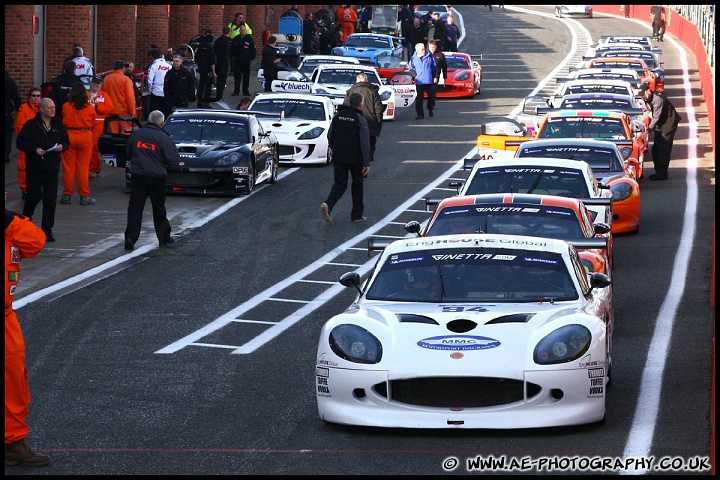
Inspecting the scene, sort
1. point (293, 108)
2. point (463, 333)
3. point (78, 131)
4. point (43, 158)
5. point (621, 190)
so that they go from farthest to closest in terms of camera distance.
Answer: point (293, 108) < point (78, 131) < point (621, 190) < point (43, 158) < point (463, 333)

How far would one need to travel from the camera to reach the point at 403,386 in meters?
8.52

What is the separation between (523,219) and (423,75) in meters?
20.0

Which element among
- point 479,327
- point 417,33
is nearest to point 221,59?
point 417,33

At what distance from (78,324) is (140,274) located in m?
2.64

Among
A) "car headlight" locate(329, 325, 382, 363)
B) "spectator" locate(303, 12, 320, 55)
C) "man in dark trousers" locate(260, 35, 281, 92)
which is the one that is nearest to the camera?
"car headlight" locate(329, 325, 382, 363)

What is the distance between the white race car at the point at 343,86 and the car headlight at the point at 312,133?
5236mm

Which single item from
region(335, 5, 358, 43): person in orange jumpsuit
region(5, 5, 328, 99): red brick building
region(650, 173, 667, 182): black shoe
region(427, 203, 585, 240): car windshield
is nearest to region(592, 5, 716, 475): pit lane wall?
region(650, 173, 667, 182): black shoe

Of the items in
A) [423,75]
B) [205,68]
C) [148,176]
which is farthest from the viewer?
[205,68]

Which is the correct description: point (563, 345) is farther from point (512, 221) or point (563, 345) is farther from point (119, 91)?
point (119, 91)

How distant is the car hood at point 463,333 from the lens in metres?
8.40

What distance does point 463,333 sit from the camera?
28.4 feet

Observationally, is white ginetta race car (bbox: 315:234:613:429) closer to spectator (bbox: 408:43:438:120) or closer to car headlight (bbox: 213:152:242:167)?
car headlight (bbox: 213:152:242:167)

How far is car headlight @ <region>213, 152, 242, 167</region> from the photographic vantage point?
67.1ft

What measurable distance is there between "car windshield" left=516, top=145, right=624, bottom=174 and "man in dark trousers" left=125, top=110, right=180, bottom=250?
14.2 feet
